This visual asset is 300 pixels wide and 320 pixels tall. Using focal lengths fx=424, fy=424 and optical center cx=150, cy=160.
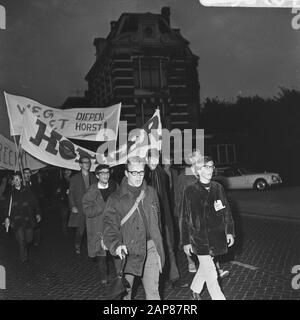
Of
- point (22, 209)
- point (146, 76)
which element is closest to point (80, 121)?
point (22, 209)

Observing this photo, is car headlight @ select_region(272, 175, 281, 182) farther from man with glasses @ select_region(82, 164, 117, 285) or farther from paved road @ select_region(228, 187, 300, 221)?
man with glasses @ select_region(82, 164, 117, 285)

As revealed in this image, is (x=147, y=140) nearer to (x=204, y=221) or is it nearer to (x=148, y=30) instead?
(x=204, y=221)

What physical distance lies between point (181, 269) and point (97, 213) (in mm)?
1733

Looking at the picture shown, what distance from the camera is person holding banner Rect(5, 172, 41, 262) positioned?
23.1 ft

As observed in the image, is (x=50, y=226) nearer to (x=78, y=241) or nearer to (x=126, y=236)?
(x=78, y=241)

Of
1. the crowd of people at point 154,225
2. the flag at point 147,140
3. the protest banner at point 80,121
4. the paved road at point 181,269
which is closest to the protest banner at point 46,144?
the protest banner at point 80,121

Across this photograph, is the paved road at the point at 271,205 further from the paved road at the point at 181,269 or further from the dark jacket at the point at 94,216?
the dark jacket at the point at 94,216

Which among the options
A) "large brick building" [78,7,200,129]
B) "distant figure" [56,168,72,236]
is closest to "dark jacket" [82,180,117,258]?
"distant figure" [56,168,72,236]

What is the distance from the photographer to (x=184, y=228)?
4629 millimetres

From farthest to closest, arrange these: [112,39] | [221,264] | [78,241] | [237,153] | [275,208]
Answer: [237,153] → [112,39] → [275,208] → [78,241] → [221,264]
